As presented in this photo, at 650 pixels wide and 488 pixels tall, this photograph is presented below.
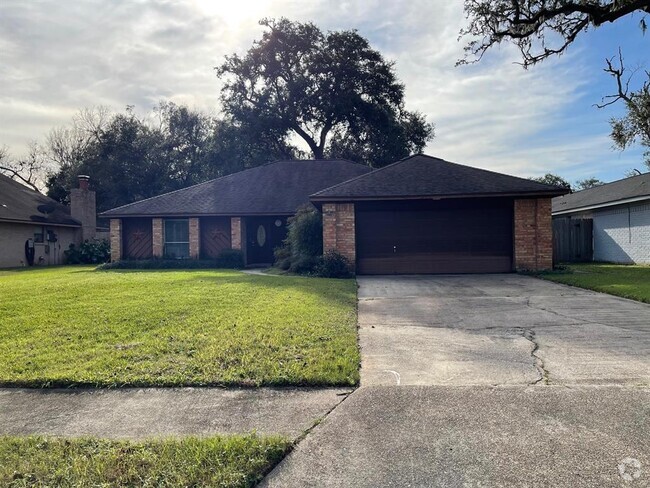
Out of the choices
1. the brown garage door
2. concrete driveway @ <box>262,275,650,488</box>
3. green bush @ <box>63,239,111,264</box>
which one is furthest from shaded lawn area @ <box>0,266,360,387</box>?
green bush @ <box>63,239,111,264</box>

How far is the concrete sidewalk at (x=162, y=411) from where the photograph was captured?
315cm

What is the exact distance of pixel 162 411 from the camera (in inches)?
136

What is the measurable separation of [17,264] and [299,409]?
23.6m

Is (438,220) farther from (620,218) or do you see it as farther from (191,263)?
(191,263)

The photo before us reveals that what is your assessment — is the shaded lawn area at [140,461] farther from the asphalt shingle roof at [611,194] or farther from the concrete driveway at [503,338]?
the asphalt shingle roof at [611,194]

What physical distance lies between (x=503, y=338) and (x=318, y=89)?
2867cm

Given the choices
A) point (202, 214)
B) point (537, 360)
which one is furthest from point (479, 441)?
point (202, 214)

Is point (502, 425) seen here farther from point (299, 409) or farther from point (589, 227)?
point (589, 227)

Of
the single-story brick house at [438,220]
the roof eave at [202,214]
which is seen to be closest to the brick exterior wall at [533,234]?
the single-story brick house at [438,220]

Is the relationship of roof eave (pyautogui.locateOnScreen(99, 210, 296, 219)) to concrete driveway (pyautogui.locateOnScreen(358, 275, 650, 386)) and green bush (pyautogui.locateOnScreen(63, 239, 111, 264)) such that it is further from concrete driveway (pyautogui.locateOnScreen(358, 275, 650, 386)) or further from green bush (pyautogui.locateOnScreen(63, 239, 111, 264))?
concrete driveway (pyautogui.locateOnScreen(358, 275, 650, 386))

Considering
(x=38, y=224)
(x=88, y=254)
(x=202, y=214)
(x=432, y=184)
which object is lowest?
(x=88, y=254)

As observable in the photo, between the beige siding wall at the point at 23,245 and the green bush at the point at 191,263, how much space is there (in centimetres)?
638

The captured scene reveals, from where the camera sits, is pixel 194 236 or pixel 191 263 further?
pixel 194 236

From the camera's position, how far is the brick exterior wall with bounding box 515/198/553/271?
13.8 m
